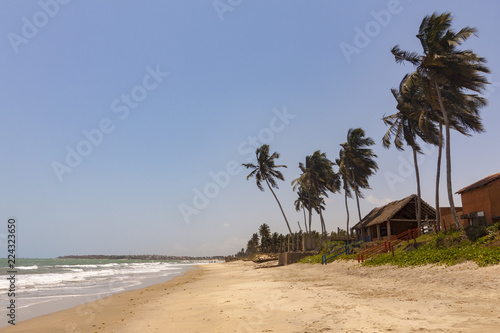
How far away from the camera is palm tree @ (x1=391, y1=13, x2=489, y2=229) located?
1912 cm

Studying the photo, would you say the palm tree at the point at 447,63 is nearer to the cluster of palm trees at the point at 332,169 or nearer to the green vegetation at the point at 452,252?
the green vegetation at the point at 452,252

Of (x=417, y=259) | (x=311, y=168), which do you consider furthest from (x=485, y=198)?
(x=311, y=168)

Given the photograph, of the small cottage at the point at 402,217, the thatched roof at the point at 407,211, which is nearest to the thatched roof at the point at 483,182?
the thatched roof at the point at 407,211

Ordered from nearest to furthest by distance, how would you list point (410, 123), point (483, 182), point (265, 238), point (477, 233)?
point (477, 233)
point (483, 182)
point (410, 123)
point (265, 238)

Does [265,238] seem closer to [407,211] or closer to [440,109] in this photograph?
[407,211]

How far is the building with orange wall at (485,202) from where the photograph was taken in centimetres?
2005

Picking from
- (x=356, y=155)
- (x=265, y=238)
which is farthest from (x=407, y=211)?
(x=265, y=238)

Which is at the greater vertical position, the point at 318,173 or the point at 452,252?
the point at 318,173

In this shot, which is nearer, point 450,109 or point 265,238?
point 450,109

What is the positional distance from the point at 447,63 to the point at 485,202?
9.06m

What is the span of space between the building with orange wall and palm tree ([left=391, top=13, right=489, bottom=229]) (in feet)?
5.57

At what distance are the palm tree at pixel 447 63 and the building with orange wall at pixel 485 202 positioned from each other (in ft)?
5.57

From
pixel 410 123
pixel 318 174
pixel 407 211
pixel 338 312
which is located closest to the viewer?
pixel 338 312

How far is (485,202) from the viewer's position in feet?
68.4
